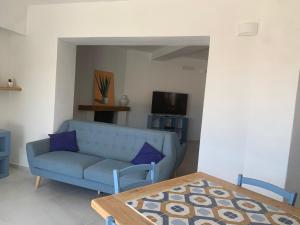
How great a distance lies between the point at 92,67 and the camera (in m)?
5.76

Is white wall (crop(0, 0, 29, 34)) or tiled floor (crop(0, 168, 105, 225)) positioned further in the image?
white wall (crop(0, 0, 29, 34))

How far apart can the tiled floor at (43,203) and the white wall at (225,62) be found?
2.64 ft

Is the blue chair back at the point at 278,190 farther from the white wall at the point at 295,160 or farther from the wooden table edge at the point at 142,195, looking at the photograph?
the white wall at the point at 295,160

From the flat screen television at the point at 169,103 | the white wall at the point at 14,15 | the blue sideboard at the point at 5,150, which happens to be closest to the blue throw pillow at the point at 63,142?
the blue sideboard at the point at 5,150

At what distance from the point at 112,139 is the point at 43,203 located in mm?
1141

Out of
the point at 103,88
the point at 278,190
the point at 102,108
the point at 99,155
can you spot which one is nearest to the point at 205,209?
the point at 278,190

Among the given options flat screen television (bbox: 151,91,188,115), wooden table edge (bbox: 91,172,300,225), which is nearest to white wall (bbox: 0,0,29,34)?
wooden table edge (bbox: 91,172,300,225)

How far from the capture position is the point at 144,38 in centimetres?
331

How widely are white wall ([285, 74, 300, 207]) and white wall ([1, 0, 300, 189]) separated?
0.24 feet

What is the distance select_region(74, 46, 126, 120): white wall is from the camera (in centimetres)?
545

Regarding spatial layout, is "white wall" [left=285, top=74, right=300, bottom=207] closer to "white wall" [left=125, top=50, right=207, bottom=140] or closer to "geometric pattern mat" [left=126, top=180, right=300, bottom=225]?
"geometric pattern mat" [left=126, top=180, right=300, bottom=225]

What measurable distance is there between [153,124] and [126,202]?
5667mm

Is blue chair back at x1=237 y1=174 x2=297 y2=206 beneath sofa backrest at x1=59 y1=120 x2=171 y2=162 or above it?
above

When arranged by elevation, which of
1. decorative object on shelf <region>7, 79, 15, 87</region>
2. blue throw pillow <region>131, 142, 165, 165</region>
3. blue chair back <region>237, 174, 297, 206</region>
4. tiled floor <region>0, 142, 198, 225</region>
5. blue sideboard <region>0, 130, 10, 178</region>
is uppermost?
A: decorative object on shelf <region>7, 79, 15, 87</region>
